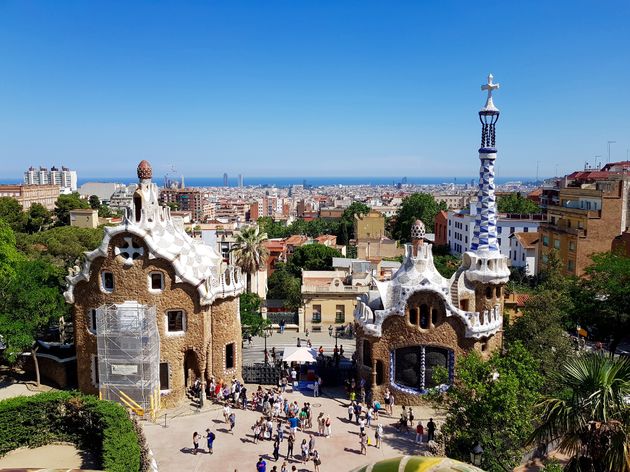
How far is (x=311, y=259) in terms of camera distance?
217ft

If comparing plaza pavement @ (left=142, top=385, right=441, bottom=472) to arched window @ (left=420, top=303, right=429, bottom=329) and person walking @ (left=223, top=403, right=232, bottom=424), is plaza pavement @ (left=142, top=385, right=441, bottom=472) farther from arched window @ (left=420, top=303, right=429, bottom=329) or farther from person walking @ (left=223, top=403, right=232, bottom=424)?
arched window @ (left=420, top=303, right=429, bottom=329)

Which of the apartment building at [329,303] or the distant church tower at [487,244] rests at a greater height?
the distant church tower at [487,244]

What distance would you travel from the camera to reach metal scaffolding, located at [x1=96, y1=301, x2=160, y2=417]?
92.4 ft

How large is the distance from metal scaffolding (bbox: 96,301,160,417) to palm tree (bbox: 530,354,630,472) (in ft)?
66.0

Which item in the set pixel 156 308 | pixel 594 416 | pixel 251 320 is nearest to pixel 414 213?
pixel 251 320

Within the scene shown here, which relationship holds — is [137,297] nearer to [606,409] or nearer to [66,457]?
[66,457]

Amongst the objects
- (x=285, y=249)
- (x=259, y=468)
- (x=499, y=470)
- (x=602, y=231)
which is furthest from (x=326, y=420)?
(x=285, y=249)

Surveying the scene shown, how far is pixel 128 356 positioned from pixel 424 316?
1556 centimetres

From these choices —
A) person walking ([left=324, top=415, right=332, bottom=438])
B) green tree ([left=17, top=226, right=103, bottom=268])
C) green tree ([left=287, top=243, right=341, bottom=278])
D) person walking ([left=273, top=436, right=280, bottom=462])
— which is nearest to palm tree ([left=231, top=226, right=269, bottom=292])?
green tree ([left=287, top=243, right=341, bottom=278])

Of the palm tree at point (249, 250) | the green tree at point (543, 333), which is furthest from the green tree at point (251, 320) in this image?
the green tree at point (543, 333)

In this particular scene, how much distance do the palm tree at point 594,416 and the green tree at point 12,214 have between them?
→ 7822 centimetres

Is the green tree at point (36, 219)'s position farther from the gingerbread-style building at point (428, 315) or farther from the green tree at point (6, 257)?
the gingerbread-style building at point (428, 315)

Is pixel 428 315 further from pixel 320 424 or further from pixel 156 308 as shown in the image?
pixel 156 308

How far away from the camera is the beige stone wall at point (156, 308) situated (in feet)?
95.1
